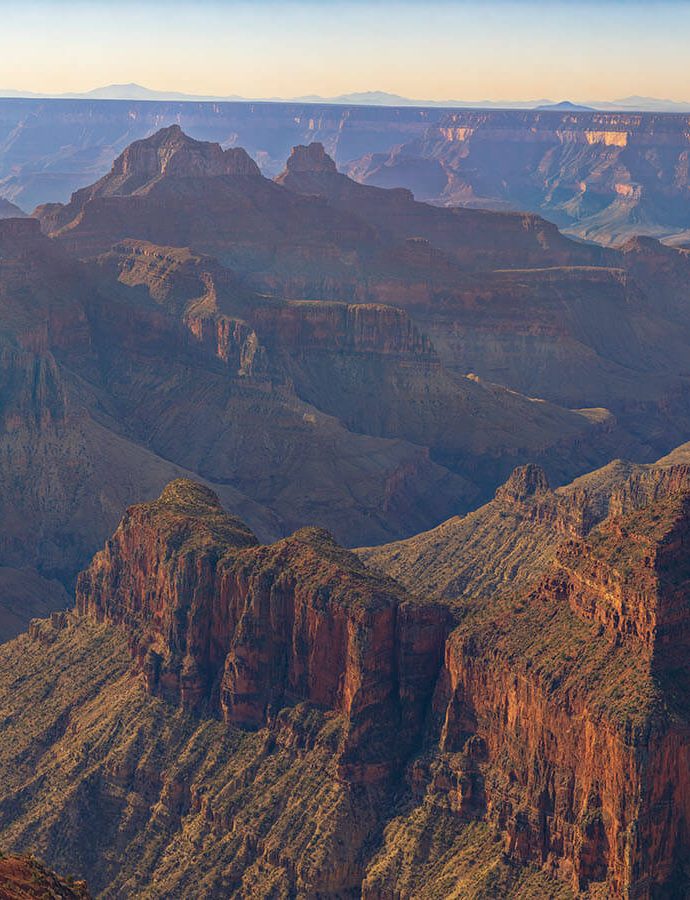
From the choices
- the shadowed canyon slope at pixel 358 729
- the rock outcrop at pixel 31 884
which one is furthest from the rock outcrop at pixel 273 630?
the rock outcrop at pixel 31 884

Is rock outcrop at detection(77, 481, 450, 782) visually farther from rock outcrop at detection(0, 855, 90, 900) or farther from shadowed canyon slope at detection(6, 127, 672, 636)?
shadowed canyon slope at detection(6, 127, 672, 636)

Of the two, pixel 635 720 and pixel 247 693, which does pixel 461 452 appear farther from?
pixel 635 720

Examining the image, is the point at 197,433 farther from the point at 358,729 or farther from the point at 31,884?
the point at 31,884

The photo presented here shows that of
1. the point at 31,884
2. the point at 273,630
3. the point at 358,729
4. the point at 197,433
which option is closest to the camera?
the point at 31,884

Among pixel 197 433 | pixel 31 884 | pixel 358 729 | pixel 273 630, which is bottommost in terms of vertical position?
pixel 197 433

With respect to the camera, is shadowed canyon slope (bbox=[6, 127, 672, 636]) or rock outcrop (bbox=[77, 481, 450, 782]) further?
shadowed canyon slope (bbox=[6, 127, 672, 636])

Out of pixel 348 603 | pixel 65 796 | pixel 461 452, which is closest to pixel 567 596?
pixel 348 603

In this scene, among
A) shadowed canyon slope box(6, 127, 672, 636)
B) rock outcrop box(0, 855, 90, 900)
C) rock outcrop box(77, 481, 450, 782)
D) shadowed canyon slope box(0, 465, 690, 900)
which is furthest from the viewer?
shadowed canyon slope box(6, 127, 672, 636)

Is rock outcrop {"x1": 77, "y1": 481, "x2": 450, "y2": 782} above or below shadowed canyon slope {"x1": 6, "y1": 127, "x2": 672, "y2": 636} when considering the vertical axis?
above

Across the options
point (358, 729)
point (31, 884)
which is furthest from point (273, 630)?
point (31, 884)

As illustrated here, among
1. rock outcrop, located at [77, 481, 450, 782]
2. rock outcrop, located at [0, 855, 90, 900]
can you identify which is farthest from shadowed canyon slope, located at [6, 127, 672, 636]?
rock outcrop, located at [0, 855, 90, 900]
